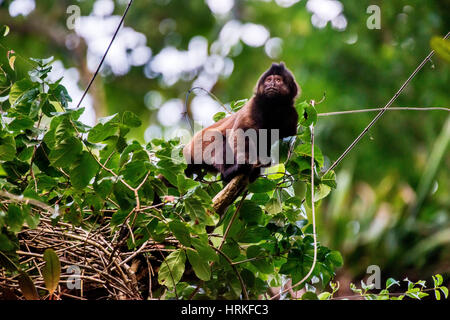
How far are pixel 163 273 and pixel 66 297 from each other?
1.73ft

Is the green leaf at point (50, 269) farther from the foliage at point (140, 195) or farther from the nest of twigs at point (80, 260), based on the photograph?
the nest of twigs at point (80, 260)

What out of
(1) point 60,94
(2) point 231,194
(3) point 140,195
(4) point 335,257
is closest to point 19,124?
(1) point 60,94

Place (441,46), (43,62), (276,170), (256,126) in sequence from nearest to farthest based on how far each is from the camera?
(441,46) → (43,62) → (276,170) → (256,126)

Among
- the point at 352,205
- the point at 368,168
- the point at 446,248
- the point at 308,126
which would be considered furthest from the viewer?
the point at 368,168

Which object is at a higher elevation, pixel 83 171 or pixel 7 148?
pixel 7 148

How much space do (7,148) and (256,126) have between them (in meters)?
1.88

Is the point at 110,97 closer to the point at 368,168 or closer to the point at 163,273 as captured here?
the point at 368,168

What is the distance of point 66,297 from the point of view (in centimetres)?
253

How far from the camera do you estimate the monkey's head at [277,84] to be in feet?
12.2

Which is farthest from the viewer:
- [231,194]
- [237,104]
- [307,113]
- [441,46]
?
[237,104]

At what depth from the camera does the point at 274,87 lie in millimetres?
3707

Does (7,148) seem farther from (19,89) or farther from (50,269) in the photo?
(50,269)
